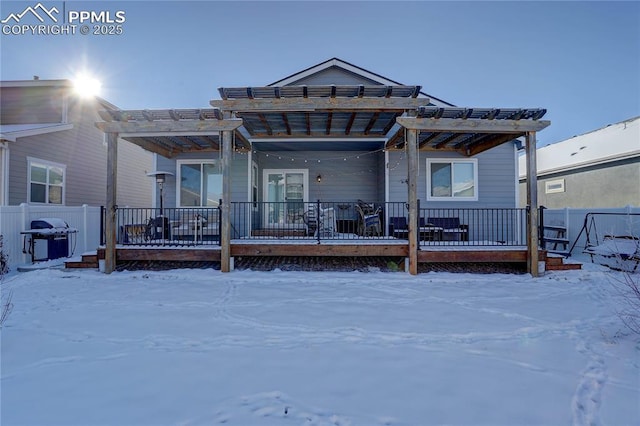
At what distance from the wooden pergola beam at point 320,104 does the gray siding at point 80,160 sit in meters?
7.97

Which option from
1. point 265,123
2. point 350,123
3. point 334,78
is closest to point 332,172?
point 350,123

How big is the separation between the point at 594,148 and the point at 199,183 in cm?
1595

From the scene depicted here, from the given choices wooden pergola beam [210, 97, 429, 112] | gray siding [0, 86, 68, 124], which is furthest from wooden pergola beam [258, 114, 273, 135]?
gray siding [0, 86, 68, 124]

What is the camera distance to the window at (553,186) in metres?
14.2

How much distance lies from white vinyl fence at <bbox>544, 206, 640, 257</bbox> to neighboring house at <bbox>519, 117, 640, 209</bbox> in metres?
3.70

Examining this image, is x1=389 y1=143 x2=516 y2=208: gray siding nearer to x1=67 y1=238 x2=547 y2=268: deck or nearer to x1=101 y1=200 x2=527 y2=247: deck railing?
x1=101 y1=200 x2=527 y2=247: deck railing

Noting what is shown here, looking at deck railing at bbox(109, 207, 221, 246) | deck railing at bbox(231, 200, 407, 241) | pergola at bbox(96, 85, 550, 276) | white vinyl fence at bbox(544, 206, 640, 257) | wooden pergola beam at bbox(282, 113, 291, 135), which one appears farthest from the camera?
deck railing at bbox(231, 200, 407, 241)

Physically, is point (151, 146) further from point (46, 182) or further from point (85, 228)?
point (46, 182)

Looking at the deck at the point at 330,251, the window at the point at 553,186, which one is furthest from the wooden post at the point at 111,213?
the window at the point at 553,186

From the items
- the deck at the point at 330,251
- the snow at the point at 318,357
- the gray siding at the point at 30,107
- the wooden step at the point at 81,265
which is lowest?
the snow at the point at 318,357

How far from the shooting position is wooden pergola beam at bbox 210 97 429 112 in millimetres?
6273

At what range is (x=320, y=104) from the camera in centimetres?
630

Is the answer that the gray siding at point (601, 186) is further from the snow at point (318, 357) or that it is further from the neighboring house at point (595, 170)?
the snow at point (318, 357)

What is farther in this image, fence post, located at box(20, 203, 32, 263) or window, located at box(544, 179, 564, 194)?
window, located at box(544, 179, 564, 194)
